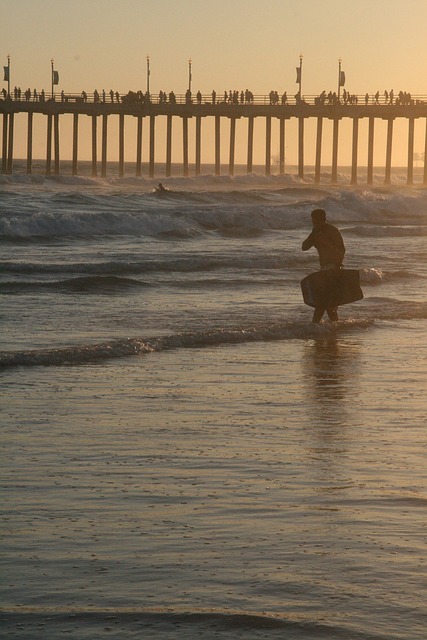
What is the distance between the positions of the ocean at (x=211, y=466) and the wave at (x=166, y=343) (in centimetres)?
3

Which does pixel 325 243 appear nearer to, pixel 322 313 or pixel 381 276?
pixel 322 313

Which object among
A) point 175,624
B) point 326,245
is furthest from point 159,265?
point 175,624

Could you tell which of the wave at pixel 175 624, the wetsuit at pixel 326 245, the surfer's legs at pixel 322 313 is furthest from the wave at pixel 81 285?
the wave at pixel 175 624

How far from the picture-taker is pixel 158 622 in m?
5.07

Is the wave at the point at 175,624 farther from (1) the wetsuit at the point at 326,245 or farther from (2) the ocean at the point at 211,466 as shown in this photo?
(1) the wetsuit at the point at 326,245

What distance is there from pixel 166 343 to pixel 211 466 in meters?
5.43

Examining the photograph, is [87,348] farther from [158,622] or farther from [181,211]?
[181,211]

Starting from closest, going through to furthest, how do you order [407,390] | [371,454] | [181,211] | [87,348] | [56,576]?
1. [56,576]
2. [371,454]
3. [407,390]
4. [87,348]
5. [181,211]

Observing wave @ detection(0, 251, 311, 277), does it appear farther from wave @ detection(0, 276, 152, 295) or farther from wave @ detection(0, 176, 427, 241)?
wave @ detection(0, 176, 427, 241)

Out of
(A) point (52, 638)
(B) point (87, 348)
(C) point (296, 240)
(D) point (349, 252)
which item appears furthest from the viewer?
(C) point (296, 240)

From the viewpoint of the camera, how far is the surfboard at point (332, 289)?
47.1ft

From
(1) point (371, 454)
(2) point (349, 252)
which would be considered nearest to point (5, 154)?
(2) point (349, 252)

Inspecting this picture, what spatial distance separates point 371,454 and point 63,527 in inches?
86.8

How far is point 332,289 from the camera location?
1447cm
